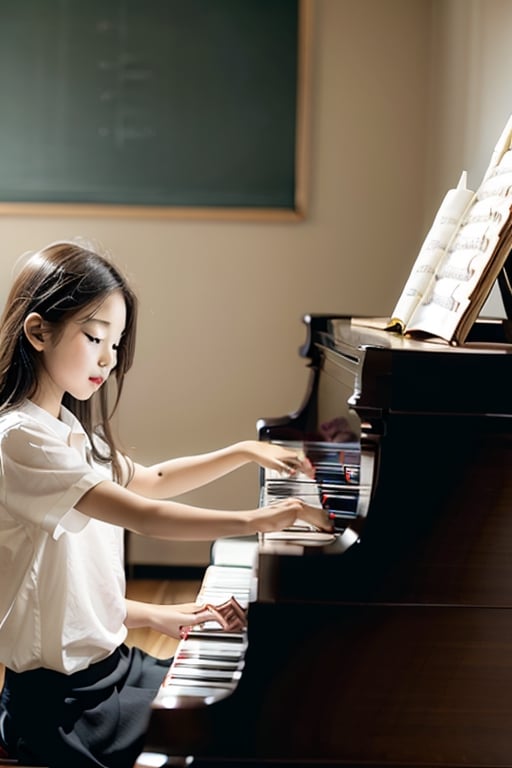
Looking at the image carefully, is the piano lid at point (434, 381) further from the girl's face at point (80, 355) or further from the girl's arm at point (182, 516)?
the girl's face at point (80, 355)

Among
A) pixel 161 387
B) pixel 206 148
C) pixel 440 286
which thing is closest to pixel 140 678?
pixel 440 286

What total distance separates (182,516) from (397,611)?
1.15ft

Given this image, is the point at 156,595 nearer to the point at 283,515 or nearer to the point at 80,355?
the point at 80,355

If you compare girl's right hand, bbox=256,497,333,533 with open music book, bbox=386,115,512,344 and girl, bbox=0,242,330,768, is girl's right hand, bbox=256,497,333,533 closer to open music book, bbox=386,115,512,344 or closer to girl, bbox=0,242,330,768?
girl, bbox=0,242,330,768

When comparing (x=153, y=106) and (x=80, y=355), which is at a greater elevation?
(x=153, y=106)

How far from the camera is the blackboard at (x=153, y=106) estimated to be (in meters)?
3.88

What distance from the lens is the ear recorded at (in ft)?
5.56

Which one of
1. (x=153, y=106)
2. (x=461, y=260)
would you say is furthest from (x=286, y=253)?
(x=461, y=260)

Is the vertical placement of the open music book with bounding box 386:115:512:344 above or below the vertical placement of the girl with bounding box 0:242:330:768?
above

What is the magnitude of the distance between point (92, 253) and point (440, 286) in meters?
0.64

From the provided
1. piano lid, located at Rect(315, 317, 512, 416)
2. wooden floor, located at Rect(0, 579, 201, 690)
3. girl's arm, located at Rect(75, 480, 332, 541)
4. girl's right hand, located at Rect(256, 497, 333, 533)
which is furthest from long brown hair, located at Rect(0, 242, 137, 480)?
wooden floor, located at Rect(0, 579, 201, 690)

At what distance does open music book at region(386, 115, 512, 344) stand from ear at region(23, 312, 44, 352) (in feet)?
2.16

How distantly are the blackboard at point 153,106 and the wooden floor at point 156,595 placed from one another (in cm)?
151

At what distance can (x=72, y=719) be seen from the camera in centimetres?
158
